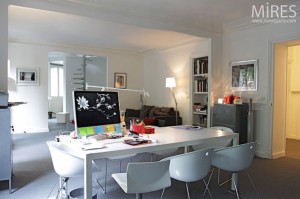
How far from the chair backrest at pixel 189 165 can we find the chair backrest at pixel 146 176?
0.18 metres

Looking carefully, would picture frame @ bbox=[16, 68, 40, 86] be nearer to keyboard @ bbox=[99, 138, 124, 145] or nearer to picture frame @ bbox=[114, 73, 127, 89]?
picture frame @ bbox=[114, 73, 127, 89]

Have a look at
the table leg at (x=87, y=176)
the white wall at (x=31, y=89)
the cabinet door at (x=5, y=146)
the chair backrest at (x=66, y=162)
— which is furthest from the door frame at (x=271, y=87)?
the white wall at (x=31, y=89)

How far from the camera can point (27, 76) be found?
23.6 feet

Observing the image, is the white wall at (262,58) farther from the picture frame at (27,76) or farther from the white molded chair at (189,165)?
the picture frame at (27,76)

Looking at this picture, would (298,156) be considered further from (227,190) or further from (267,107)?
(227,190)

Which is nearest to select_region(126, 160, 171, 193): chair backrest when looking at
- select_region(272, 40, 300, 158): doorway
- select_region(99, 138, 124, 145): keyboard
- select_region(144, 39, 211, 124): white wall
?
select_region(99, 138, 124, 145): keyboard

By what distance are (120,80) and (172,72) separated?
6.72 feet

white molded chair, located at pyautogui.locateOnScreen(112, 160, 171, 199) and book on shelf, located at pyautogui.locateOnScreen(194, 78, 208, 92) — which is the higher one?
book on shelf, located at pyautogui.locateOnScreen(194, 78, 208, 92)

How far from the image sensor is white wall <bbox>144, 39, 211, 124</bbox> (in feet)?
22.0

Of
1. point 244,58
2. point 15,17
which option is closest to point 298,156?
point 244,58

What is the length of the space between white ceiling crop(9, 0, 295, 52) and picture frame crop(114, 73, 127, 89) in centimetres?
178

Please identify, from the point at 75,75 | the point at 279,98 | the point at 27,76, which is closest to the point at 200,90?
the point at 279,98

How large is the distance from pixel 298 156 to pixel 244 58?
2241 mm

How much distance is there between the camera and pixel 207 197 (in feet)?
9.78
